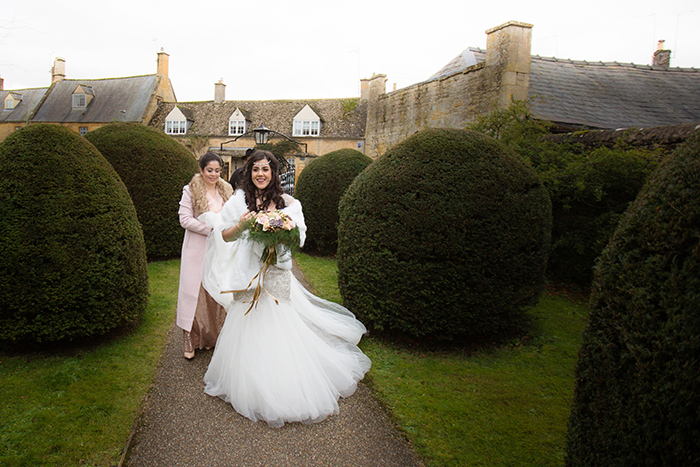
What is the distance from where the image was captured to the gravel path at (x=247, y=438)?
3.01 metres

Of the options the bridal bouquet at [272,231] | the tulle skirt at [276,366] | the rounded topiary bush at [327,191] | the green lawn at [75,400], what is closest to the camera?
the green lawn at [75,400]

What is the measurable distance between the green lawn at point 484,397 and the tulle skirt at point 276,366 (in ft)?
1.75

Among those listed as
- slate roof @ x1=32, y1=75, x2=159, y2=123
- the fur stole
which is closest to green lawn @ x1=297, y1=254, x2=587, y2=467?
the fur stole

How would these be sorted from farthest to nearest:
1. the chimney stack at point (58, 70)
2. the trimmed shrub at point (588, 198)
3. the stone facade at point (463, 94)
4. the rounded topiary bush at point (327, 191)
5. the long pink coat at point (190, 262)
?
the chimney stack at point (58, 70) → the stone facade at point (463, 94) → the rounded topiary bush at point (327, 191) → the trimmed shrub at point (588, 198) → the long pink coat at point (190, 262)

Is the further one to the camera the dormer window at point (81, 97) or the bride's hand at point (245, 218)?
the dormer window at point (81, 97)

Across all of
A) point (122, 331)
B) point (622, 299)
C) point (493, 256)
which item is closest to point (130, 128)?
point (122, 331)

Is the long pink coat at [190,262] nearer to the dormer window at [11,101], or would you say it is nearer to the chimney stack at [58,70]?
the chimney stack at [58,70]

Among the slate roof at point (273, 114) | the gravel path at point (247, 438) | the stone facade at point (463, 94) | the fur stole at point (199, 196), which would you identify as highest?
the slate roof at point (273, 114)

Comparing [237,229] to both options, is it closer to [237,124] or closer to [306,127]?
[306,127]

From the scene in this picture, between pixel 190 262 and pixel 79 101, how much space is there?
3889 cm

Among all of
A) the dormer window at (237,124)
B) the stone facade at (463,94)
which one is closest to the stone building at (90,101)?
the dormer window at (237,124)

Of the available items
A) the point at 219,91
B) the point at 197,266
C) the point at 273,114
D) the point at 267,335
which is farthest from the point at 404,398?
the point at 219,91

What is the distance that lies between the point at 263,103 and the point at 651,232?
36326mm

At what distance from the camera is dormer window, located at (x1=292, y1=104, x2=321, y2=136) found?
32531 millimetres
